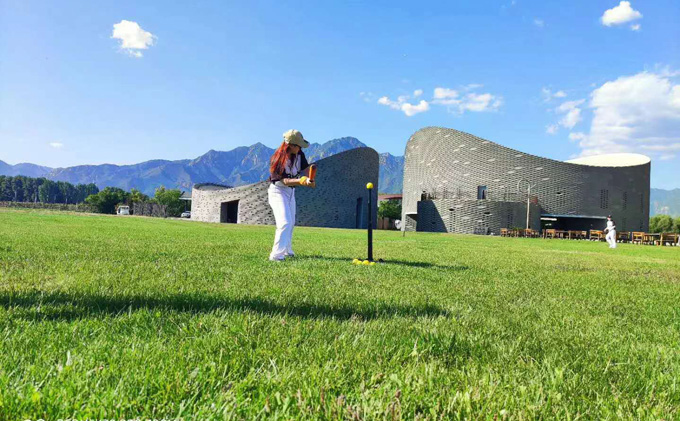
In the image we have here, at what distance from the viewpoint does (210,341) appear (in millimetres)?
2125

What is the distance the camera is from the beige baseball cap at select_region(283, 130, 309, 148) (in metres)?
7.12

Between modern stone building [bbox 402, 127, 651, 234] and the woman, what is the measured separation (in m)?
47.2

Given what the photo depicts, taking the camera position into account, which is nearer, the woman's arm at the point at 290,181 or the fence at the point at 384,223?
the woman's arm at the point at 290,181

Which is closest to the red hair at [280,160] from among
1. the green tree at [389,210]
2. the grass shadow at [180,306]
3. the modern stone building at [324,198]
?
the grass shadow at [180,306]

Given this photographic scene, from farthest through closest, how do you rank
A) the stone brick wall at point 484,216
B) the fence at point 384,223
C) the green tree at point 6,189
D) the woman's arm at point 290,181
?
the green tree at point 6,189 < the fence at point 384,223 < the stone brick wall at point 484,216 < the woman's arm at point 290,181

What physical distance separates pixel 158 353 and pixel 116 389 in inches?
16.5

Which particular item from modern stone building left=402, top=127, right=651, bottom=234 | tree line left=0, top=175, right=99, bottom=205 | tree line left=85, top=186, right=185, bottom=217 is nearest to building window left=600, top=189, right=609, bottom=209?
modern stone building left=402, top=127, right=651, bottom=234

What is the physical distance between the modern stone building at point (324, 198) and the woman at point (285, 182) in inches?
1966

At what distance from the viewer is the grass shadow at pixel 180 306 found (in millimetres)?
2745

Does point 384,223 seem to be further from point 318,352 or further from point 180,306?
point 318,352

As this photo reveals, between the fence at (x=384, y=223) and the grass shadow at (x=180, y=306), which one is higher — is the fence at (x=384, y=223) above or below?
below

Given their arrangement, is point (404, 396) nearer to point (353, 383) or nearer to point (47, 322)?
point (353, 383)

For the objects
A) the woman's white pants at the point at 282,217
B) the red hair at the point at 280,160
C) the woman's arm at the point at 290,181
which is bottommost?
the woman's white pants at the point at 282,217

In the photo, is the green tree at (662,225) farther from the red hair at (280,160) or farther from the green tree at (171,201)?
the green tree at (171,201)
